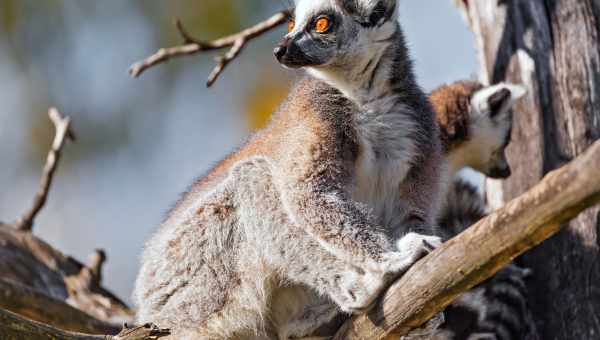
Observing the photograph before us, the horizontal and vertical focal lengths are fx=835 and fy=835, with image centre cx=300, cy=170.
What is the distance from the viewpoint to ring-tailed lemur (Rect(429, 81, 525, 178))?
6832mm

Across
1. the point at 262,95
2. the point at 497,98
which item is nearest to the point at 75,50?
the point at 262,95

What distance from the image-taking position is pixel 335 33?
4.37 m

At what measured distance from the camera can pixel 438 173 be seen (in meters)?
4.66

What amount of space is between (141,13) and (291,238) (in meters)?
10.9

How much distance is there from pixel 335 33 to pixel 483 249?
167 cm

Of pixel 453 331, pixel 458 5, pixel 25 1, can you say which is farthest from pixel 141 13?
pixel 453 331

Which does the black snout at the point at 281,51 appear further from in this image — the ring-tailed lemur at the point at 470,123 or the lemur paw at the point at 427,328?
the ring-tailed lemur at the point at 470,123

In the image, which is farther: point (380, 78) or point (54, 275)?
point (54, 275)

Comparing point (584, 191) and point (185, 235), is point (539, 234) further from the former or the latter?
point (185, 235)

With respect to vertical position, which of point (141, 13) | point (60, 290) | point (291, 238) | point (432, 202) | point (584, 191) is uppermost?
point (584, 191)

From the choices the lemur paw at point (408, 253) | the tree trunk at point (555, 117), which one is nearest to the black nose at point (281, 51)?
the lemur paw at point (408, 253)

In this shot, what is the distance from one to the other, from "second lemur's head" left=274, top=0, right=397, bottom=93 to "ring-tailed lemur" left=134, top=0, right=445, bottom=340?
0.01 meters

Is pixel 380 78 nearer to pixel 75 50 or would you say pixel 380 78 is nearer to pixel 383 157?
pixel 383 157

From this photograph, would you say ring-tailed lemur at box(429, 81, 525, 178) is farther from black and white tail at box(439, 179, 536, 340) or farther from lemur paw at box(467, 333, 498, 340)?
lemur paw at box(467, 333, 498, 340)
